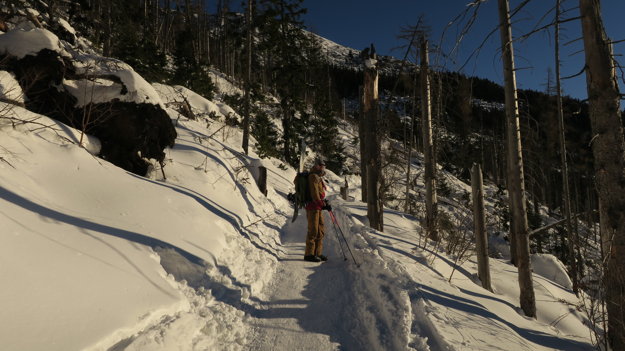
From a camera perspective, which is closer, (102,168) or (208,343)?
(208,343)

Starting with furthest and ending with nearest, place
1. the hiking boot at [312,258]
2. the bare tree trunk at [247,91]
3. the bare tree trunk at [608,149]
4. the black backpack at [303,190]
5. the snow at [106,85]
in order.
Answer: the bare tree trunk at [247,91], the snow at [106,85], the black backpack at [303,190], the hiking boot at [312,258], the bare tree trunk at [608,149]

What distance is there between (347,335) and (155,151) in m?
6.08

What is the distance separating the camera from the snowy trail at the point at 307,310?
9.51ft

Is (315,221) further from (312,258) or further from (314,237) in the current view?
(312,258)

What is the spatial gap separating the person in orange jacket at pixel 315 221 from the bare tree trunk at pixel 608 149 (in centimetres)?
368

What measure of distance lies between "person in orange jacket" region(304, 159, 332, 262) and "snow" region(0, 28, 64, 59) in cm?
594

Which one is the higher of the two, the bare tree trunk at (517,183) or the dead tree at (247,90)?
the dead tree at (247,90)

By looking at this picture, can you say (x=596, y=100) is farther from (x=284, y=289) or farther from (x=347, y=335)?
(x=284, y=289)

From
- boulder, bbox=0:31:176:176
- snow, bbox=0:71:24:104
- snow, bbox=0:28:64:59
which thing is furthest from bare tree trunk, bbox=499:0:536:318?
snow, bbox=0:28:64:59

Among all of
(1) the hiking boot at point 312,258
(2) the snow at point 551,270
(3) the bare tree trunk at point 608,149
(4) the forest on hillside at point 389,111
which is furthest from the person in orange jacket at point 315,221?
(2) the snow at point 551,270

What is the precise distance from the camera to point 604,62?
105 inches

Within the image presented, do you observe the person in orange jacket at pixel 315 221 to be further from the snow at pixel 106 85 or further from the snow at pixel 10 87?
the snow at pixel 10 87

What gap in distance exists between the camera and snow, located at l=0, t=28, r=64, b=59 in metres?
5.45

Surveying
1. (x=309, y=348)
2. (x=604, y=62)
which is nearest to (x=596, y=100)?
(x=604, y=62)
